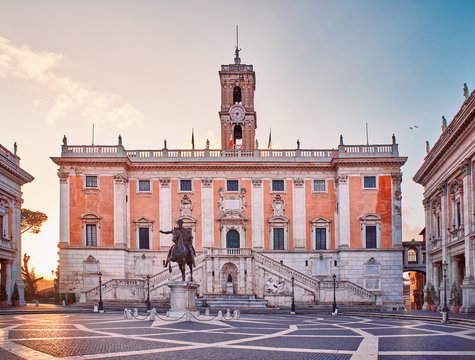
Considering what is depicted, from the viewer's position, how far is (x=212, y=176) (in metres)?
57.9

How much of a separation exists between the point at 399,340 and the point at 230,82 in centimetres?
4696

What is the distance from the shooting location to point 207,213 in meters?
57.3

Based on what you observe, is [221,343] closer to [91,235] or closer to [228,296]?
[228,296]

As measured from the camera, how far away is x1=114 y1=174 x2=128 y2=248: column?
182ft

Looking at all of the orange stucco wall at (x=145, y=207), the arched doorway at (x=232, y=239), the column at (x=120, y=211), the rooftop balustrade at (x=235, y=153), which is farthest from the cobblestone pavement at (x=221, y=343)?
the rooftop balustrade at (x=235, y=153)

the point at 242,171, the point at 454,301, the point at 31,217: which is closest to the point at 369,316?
the point at 454,301

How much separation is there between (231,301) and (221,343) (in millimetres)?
29265

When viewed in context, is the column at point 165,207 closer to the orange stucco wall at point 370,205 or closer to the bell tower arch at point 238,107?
the bell tower arch at point 238,107

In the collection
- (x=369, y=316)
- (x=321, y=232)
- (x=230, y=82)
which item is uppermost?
(x=230, y=82)

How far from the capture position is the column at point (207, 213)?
56875mm

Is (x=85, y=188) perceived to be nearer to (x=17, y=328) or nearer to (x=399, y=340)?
(x=17, y=328)

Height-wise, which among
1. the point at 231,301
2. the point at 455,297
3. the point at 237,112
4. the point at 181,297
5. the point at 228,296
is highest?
the point at 237,112

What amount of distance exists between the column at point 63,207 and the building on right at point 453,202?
105 feet

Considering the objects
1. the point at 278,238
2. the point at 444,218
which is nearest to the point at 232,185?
the point at 278,238
